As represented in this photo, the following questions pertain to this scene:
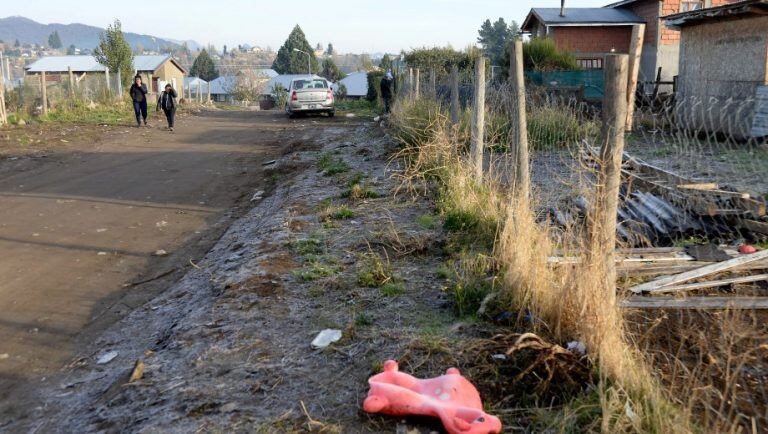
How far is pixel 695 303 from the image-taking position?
4.42 m

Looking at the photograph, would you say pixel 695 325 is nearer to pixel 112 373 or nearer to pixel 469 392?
pixel 469 392

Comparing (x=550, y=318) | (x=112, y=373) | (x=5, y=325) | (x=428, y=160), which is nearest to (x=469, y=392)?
(x=550, y=318)

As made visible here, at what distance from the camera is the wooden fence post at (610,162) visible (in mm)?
3664

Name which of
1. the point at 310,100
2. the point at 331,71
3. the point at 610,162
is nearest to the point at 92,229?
the point at 610,162

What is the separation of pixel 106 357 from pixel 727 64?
1448cm

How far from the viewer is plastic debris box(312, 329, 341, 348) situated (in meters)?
4.10

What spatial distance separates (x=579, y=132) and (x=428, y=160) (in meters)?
4.50

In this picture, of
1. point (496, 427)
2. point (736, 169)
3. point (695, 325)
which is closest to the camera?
point (496, 427)

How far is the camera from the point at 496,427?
2.96 meters

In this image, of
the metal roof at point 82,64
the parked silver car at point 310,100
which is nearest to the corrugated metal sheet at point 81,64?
the metal roof at point 82,64

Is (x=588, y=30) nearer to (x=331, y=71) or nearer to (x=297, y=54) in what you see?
(x=331, y=71)

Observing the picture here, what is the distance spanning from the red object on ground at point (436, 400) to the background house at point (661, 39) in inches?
1007

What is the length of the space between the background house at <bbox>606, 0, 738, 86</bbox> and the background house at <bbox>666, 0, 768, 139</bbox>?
33.8ft

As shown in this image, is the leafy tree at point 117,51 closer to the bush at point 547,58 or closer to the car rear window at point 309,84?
the car rear window at point 309,84
